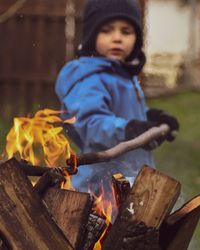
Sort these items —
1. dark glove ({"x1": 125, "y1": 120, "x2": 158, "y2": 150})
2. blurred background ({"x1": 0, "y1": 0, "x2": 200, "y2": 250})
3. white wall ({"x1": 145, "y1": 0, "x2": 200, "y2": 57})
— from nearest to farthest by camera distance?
dark glove ({"x1": 125, "y1": 120, "x2": 158, "y2": 150}) < blurred background ({"x1": 0, "y1": 0, "x2": 200, "y2": 250}) < white wall ({"x1": 145, "y1": 0, "x2": 200, "y2": 57})

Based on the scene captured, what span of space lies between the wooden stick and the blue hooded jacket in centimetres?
16

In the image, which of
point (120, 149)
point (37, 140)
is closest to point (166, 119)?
point (120, 149)

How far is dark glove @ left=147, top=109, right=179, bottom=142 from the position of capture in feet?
16.8

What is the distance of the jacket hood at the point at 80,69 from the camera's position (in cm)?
500

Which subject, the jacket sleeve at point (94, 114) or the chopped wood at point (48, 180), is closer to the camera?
A: the chopped wood at point (48, 180)

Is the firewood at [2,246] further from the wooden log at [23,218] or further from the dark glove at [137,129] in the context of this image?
the dark glove at [137,129]

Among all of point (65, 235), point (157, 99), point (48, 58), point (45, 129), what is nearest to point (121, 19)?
point (45, 129)

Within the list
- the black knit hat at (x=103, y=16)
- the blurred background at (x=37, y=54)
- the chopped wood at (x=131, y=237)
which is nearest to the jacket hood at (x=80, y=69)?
the black knit hat at (x=103, y=16)

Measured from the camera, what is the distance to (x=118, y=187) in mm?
3416

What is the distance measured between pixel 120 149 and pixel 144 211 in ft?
3.10

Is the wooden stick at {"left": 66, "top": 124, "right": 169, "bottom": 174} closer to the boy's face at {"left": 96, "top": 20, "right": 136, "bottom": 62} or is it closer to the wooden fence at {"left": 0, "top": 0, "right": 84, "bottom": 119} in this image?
the boy's face at {"left": 96, "top": 20, "right": 136, "bottom": 62}

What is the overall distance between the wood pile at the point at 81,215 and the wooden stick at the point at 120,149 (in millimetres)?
237

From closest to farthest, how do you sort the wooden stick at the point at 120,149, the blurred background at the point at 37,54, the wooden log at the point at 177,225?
the wooden log at the point at 177,225
the wooden stick at the point at 120,149
the blurred background at the point at 37,54

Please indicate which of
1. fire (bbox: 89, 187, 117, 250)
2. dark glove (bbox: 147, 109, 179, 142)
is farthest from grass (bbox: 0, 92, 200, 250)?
fire (bbox: 89, 187, 117, 250)
